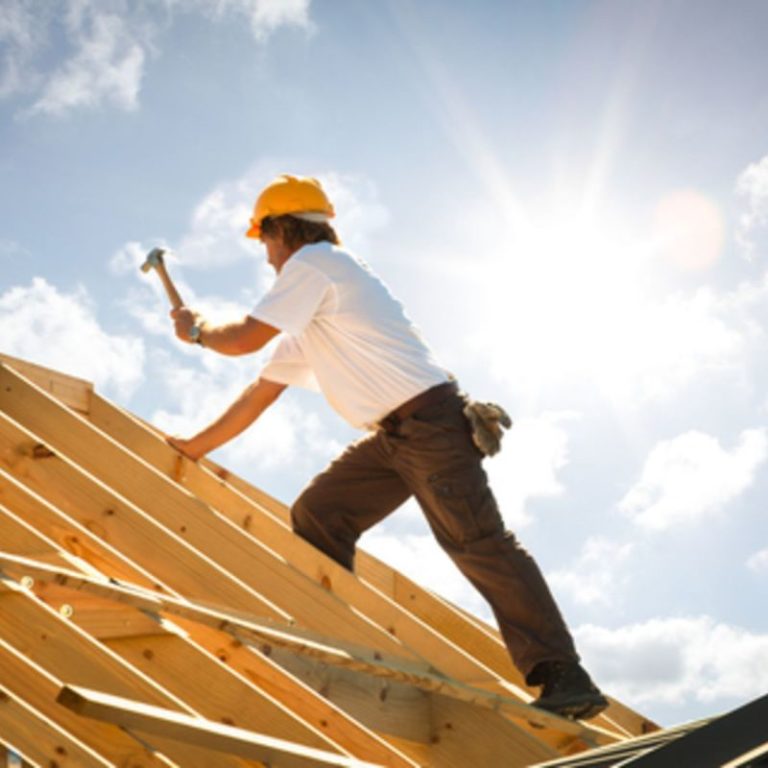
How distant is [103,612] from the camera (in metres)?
3.04

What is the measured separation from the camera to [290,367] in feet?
14.9

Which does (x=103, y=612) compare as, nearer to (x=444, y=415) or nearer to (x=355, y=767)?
(x=355, y=767)

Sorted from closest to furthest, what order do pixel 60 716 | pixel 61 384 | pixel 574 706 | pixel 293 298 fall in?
1. pixel 60 716
2. pixel 574 706
3. pixel 293 298
4. pixel 61 384

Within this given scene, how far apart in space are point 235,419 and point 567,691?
5.92 ft

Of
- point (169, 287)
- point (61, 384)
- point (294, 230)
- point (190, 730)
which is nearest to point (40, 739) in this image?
point (190, 730)

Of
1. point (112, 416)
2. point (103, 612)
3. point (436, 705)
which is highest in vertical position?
point (112, 416)

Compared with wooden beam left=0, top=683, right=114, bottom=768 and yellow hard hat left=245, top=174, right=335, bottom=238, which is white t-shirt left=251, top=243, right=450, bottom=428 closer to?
yellow hard hat left=245, top=174, right=335, bottom=238

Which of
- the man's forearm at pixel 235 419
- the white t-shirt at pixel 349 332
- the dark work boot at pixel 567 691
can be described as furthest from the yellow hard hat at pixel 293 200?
the dark work boot at pixel 567 691

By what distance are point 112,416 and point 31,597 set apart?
2.29 meters

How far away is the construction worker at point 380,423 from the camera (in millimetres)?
3836

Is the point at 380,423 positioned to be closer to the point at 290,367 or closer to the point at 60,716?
the point at 290,367

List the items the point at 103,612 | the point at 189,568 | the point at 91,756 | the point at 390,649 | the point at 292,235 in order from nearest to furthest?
the point at 91,756, the point at 103,612, the point at 189,568, the point at 390,649, the point at 292,235

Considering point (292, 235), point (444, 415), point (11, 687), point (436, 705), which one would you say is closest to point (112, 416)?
point (292, 235)

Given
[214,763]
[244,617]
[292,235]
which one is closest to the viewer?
[214,763]
